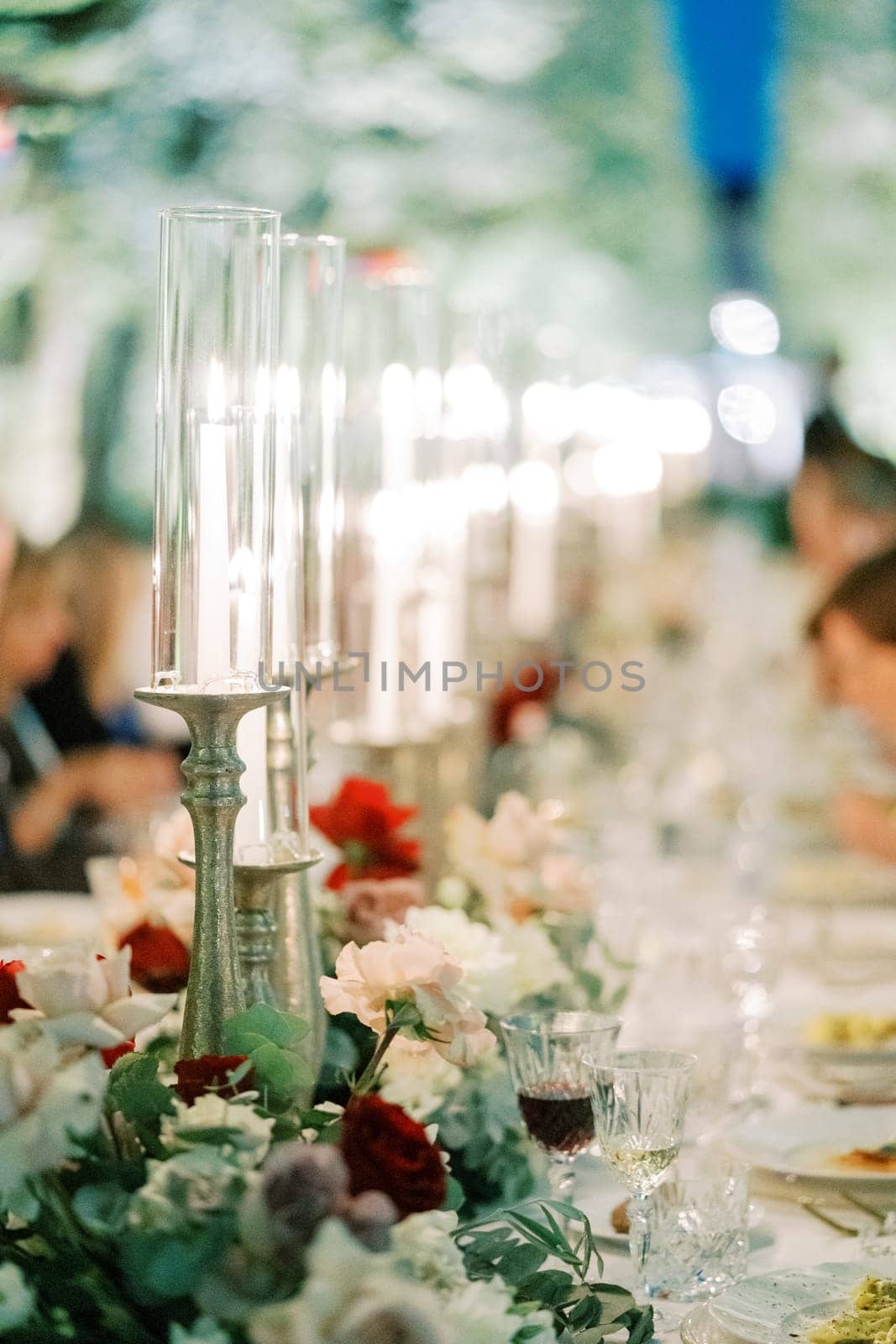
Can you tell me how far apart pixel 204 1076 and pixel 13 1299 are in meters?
0.18

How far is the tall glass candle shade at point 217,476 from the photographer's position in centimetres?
118

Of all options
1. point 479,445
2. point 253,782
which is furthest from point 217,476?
point 479,445

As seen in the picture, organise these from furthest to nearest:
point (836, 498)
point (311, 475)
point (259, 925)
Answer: point (836, 498)
point (311, 475)
point (259, 925)

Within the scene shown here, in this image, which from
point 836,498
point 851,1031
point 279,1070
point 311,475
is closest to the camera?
point 279,1070

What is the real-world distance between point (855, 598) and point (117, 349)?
4077 millimetres

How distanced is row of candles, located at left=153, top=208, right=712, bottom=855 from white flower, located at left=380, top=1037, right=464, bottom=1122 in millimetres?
217

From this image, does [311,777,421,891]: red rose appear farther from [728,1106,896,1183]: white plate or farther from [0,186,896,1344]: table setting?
[728,1106,896,1183]: white plate

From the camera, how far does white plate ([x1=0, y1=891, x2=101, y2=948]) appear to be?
7.75 ft

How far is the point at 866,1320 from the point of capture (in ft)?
3.71

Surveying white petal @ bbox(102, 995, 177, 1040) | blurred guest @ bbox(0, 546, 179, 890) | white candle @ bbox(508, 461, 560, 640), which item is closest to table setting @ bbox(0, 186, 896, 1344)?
white petal @ bbox(102, 995, 177, 1040)

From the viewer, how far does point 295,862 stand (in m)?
1.31

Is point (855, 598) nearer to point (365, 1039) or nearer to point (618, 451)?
point (365, 1039)

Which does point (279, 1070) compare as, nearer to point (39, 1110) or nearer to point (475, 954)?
point (39, 1110)

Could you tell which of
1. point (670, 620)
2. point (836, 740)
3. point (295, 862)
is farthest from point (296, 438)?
point (670, 620)
